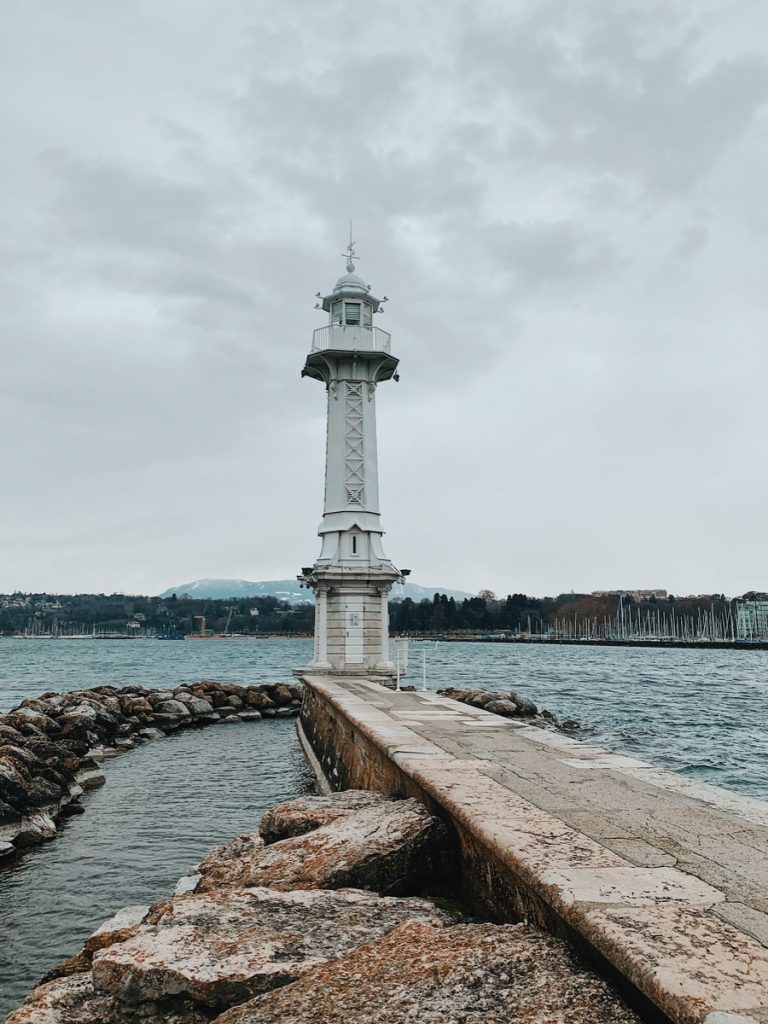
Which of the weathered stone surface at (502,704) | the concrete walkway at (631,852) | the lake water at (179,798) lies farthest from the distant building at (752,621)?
the concrete walkway at (631,852)

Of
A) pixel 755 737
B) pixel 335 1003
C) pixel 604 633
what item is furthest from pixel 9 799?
pixel 604 633

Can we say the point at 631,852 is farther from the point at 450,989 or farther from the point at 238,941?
the point at 238,941

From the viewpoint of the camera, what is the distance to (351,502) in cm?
2173

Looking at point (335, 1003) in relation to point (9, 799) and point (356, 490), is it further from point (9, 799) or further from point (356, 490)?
point (356, 490)

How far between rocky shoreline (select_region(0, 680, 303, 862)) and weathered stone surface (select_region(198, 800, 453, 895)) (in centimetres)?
516

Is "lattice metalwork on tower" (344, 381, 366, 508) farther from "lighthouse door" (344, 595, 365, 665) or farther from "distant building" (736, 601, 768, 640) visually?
"distant building" (736, 601, 768, 640)

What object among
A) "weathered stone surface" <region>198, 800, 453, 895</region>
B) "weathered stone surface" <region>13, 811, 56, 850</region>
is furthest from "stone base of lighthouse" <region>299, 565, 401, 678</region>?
"weathered stone surface" <region>198, 800, 453, 895</region>

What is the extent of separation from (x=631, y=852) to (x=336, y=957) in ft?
4.71

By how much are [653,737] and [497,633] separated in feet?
452

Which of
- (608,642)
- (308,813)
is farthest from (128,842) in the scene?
(608,642)

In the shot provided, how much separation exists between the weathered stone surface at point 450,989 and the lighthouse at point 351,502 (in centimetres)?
1769

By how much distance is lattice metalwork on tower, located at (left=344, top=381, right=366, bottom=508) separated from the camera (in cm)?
2189

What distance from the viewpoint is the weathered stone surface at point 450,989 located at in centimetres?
238

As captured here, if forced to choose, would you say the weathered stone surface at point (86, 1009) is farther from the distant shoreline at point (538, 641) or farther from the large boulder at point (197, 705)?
the distant shoreline at point (538, 641)
